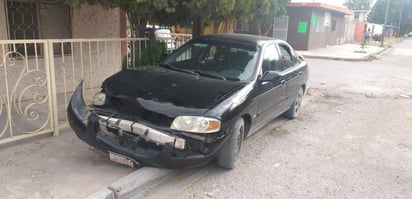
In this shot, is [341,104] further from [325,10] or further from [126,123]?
[325,10]

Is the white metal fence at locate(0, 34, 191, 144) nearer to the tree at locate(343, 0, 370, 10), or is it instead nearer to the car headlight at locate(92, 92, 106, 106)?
the car headlight at locate(92, 92, 106, 106)

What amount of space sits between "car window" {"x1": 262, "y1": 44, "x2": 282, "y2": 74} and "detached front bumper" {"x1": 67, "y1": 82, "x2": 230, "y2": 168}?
1.63 m

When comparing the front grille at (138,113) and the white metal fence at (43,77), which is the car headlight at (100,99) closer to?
the front grille at (138,113)

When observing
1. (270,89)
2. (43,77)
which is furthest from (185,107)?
(43,77)

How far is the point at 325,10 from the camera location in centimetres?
2480

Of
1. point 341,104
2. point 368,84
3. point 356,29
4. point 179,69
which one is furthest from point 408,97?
point 356,29

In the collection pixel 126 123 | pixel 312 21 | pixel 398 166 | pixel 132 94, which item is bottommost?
pixel 398 166

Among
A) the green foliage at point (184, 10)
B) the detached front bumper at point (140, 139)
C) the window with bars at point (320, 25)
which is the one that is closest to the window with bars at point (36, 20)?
the green foliage at point (184, 10)

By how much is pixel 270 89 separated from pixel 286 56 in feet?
4.56

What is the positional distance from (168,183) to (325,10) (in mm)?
23874

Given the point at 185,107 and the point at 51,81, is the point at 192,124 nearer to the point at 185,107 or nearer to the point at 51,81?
the point at 185,107

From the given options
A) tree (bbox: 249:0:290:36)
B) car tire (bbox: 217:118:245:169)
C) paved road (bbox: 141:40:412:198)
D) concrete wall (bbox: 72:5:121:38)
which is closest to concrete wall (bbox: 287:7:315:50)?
tree (bbox: 249:0:290:36)

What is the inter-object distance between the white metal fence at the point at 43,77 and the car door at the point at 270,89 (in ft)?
7.23

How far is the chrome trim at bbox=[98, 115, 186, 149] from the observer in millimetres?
3461
